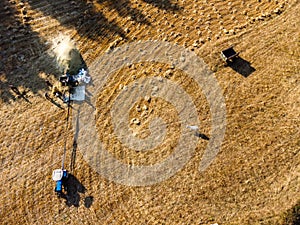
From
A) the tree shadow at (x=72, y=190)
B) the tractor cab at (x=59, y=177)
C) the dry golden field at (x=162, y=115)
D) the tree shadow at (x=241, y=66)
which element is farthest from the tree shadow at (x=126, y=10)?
the tree shadow at (x=72, y=190)

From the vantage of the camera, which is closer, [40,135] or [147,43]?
[40,135]

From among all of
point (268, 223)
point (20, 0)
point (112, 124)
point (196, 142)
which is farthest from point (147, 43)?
point (268, 223)

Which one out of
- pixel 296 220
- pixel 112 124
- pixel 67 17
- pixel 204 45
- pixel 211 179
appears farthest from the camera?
pixel 67 17

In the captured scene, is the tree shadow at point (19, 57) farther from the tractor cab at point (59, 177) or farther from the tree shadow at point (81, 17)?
the tractor cab at point (59, 177)

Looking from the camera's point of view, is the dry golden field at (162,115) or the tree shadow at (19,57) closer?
the dry golden field at (162,115)

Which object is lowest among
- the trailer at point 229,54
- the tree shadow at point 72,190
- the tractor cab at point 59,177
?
the tree shadow at point 72,190

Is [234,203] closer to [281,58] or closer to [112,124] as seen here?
[112,124]
